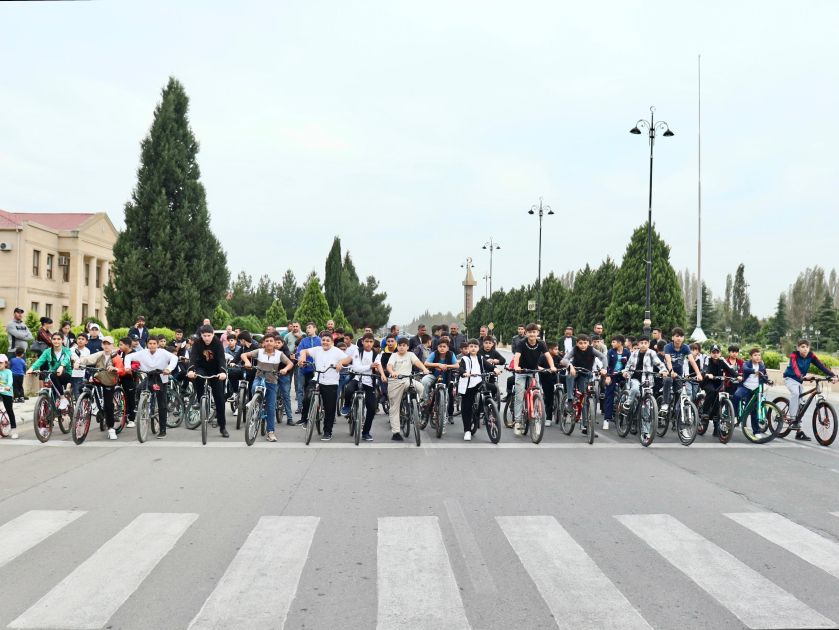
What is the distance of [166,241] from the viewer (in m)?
39.5

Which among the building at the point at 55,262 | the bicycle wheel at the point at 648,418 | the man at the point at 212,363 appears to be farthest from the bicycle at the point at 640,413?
the building at the point at 55,262

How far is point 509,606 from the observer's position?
475 cm

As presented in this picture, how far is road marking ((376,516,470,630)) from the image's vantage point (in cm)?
451

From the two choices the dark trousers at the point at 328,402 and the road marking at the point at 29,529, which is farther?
the dark trousers at the point at 328,402

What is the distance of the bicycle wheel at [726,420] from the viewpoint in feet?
41.0

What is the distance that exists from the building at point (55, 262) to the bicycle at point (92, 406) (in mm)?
36010

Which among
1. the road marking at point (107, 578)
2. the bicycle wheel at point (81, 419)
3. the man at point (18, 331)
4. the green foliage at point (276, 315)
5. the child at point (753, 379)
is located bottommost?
the road marking at point (107, 578)

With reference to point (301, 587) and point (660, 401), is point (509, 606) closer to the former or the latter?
point (301, 587)

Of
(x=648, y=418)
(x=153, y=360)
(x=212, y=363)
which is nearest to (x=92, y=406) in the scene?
(x=153, y=360)

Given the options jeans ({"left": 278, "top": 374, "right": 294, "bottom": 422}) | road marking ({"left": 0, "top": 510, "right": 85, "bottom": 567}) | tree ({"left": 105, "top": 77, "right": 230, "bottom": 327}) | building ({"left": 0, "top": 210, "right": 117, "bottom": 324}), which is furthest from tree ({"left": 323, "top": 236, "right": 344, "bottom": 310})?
road marking ({"left": 0, "top": 510, "right": 85, "bottom": 567})

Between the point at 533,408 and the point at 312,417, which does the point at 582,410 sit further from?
the point at 312,417

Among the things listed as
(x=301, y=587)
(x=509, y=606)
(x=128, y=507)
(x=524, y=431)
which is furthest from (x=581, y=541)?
(x=524, y=431)

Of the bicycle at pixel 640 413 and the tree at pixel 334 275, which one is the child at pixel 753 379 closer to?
the bicycle at pixel 640 413

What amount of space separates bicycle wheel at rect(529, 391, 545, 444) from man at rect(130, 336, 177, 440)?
5828 mm
